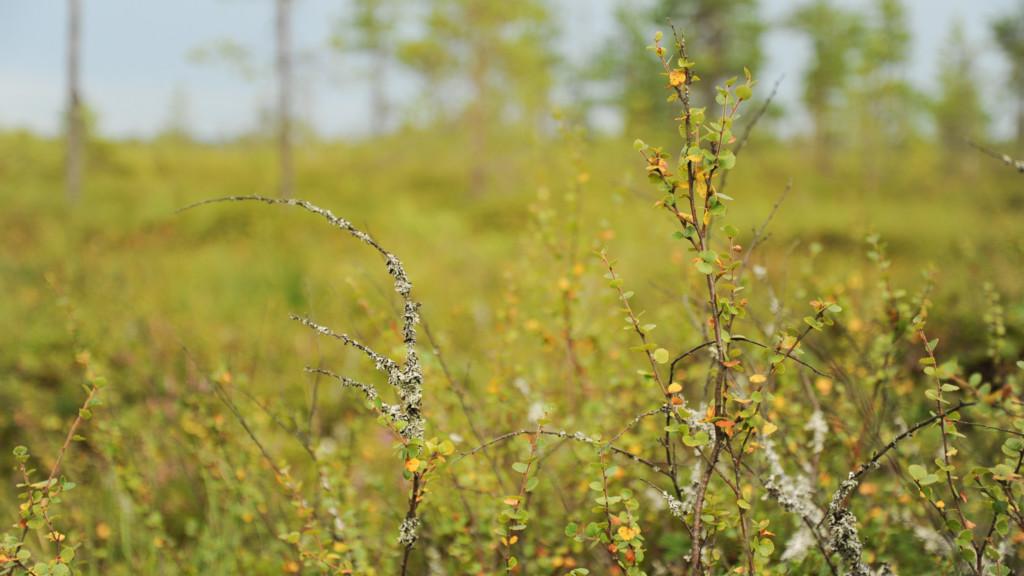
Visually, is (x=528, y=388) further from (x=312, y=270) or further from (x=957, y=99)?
(x=957, y=99)

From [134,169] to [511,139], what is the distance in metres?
13.6

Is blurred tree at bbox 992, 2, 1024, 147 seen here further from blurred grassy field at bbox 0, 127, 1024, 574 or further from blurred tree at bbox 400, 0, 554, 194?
blurred tree at bbox 400, 0, 554, 194

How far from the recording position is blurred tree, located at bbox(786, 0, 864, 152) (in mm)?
24609

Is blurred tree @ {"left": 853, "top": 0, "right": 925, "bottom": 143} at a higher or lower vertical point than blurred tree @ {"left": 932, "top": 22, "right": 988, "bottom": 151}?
lower

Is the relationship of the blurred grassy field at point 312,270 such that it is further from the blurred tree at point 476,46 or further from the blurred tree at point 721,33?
the blurred tree at point 721,33

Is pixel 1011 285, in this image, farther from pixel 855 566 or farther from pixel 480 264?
pixel 480 264

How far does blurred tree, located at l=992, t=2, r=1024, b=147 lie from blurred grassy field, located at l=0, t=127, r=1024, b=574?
3.15 metres

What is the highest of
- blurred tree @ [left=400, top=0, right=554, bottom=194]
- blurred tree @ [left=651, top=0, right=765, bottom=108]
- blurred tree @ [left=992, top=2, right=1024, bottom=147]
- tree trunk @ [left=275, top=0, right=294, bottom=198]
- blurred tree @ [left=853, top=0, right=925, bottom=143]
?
blurred tree @ [left=992, top=2, right=1024, bottom=147]

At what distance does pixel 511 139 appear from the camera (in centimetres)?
2695

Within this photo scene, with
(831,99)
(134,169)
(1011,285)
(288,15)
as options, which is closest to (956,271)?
(1011,285)

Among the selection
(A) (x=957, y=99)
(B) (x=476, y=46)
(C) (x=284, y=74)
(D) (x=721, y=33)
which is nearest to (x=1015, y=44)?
(A) (x=957, y=99)

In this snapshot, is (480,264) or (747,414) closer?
(747,414)

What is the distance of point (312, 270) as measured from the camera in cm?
844

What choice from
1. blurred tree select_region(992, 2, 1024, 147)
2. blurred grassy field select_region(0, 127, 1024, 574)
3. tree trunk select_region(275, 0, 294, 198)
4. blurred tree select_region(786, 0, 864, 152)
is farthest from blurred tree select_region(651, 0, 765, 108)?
blurred tree select_region(992, 2, 1024, 147)
